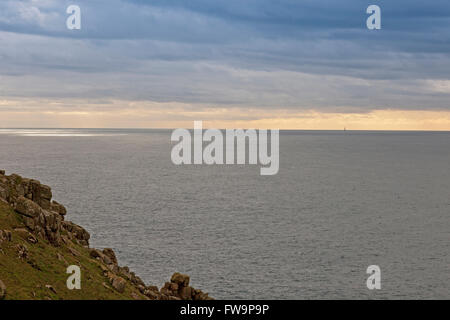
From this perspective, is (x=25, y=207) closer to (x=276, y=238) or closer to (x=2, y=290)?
(x=2, y=290)

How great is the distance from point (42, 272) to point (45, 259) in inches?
105

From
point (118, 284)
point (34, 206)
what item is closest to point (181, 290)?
point (118, 284)

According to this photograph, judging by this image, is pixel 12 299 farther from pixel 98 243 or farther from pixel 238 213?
pixel 238 213

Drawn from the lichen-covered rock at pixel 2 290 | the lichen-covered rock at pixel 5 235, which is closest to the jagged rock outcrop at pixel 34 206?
the lichen-covered rock at pixel 5 235

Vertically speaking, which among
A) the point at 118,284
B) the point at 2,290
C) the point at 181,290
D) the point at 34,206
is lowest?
the point at 181,290

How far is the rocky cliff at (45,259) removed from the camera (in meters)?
49.0

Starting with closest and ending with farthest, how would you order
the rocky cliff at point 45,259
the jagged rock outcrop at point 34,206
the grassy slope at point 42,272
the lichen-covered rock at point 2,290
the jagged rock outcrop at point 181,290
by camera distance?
the lichen-covered rock at point 2,290
the grassy slope at point 42,272
the rocky cliff at point 45,259
the jagged rock outcrop at point 34,206
the jagged rock outcrop at point 181,290

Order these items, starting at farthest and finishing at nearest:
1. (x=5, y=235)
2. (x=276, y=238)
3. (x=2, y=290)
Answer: (x=276, y=238) → (x=5, y=235) → (x=2, y=290)

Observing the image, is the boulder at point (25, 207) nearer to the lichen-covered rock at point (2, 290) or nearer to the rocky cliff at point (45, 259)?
the rocky cliff at point (45, 259)

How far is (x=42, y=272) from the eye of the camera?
51750 millimetres

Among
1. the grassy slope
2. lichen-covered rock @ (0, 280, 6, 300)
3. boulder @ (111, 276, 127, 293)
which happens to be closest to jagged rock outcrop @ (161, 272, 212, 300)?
the grassy slope
